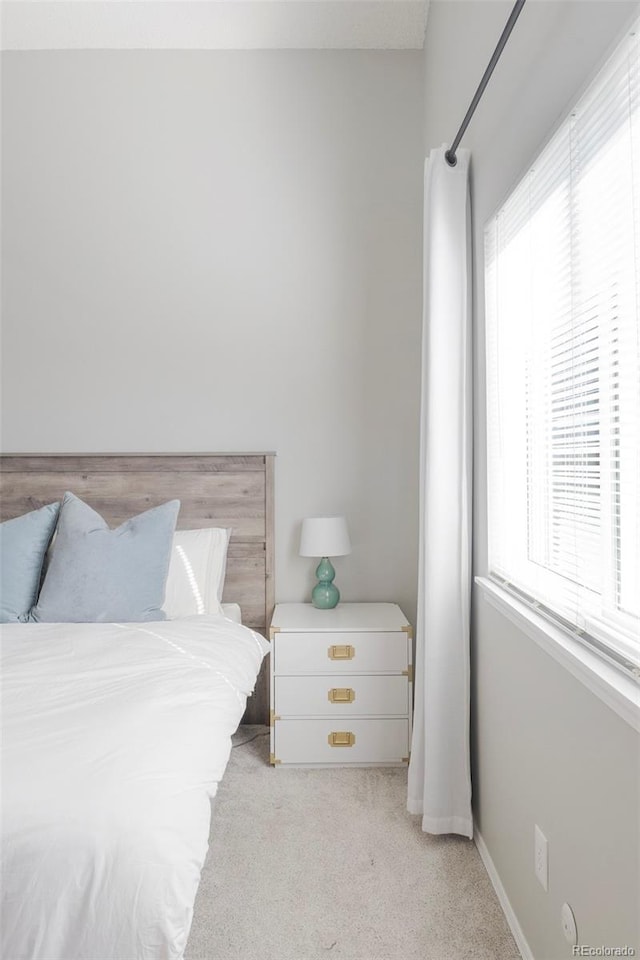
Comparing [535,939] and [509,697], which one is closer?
[535,939]

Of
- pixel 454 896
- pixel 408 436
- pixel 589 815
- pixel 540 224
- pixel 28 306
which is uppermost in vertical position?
pixel 28 306

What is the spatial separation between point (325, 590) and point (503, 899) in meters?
1.36

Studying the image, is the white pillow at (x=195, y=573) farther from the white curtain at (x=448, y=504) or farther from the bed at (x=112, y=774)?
the white curtain at (x=448, y=504)

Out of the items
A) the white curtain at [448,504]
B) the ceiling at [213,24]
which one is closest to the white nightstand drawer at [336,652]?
the white curtain at [448,504]

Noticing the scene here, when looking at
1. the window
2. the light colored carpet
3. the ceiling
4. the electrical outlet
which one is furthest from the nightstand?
the ceiling

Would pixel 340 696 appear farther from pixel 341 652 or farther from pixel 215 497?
pixel 215 497

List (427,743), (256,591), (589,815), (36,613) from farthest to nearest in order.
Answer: (256,591) → (36,613) → (427,743) → (589,815)

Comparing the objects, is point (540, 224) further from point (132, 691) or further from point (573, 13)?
point (132, 691)

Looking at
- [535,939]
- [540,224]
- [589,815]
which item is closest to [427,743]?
[535,939]

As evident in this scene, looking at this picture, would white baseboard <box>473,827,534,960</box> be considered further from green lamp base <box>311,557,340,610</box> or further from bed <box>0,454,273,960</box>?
green lamp base <box>311,557,340,610</box>

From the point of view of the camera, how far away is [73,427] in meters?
3.00

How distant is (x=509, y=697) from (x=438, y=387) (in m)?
0.98

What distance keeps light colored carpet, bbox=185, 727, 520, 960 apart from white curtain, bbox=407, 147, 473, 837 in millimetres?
174

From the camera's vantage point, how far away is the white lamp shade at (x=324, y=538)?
108 inches
